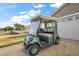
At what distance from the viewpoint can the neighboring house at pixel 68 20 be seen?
248 centimetres

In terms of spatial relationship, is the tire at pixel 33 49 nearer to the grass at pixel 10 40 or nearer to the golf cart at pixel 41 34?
the golf cart at pixel 41 34

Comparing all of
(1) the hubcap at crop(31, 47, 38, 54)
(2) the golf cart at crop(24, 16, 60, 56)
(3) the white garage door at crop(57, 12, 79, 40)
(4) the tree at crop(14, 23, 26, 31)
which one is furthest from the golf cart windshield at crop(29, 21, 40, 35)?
(3) the white garage door at crop(57, 12, 79, 40)

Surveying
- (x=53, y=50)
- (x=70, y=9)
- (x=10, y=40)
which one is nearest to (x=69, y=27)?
(x=70, y=9)

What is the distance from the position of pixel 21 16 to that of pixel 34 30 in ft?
1.08

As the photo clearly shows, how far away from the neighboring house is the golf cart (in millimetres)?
108

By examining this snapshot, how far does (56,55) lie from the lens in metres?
2.45

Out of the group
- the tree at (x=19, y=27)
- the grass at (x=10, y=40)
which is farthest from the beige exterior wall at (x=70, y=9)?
the grass at (x=10, y=40)

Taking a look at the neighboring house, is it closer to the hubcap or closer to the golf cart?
the golf cart

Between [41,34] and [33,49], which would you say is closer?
[33,49]

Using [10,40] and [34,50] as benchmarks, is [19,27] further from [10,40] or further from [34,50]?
[34,50]

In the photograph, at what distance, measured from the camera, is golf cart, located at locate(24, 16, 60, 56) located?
7.86ft

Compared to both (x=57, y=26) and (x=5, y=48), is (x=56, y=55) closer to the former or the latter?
(x=57, y=26)

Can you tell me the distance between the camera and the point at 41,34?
2504 millimetres

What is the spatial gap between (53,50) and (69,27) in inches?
19.5
